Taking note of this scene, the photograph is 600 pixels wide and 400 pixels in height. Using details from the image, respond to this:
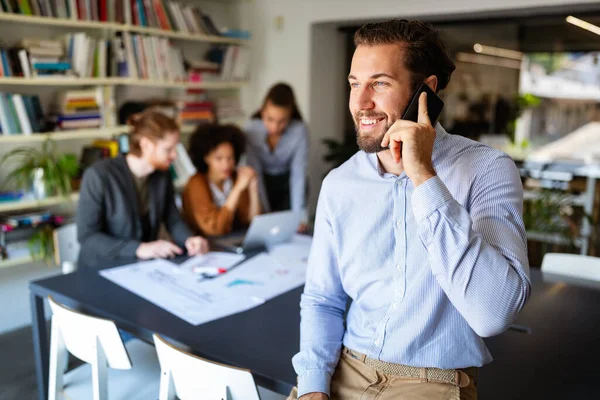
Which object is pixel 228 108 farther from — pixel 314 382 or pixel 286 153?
pixel 314 382

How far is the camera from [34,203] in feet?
11.9

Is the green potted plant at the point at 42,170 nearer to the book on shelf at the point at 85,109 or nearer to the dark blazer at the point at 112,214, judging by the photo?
the book on shelf at the point at 85,109

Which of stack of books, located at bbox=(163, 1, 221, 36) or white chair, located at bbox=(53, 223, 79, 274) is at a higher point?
stack of books, located at bbox=(163, 1, 221, 36)

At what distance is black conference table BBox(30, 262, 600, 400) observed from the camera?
1.49 m

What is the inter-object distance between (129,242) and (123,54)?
209 centimetres

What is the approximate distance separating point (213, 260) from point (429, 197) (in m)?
1.54

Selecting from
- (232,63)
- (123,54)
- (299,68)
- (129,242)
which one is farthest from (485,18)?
(129,242)

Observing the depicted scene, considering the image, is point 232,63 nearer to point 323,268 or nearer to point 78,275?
point 78,275

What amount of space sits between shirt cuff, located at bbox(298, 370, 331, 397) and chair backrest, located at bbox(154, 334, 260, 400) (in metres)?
0.11

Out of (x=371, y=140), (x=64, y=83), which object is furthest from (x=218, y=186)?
(x=371, y=140)

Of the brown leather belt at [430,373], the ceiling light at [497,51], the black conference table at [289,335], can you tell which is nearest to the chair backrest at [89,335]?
the black conference table at [289,335]

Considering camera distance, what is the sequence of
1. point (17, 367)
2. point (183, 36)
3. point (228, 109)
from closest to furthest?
point (17, 367) → point (183, 36) → point (228, 109)

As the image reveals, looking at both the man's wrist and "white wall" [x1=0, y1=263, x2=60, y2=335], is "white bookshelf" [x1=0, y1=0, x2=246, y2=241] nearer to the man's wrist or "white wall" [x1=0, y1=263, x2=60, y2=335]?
"white wall" [x1=0, y1=263, x2=60, y2=335]

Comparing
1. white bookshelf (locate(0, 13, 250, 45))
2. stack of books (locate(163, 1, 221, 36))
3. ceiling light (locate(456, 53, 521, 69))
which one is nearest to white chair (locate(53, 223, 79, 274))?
white bookshelf (locate(0, 13, 250, 45))
